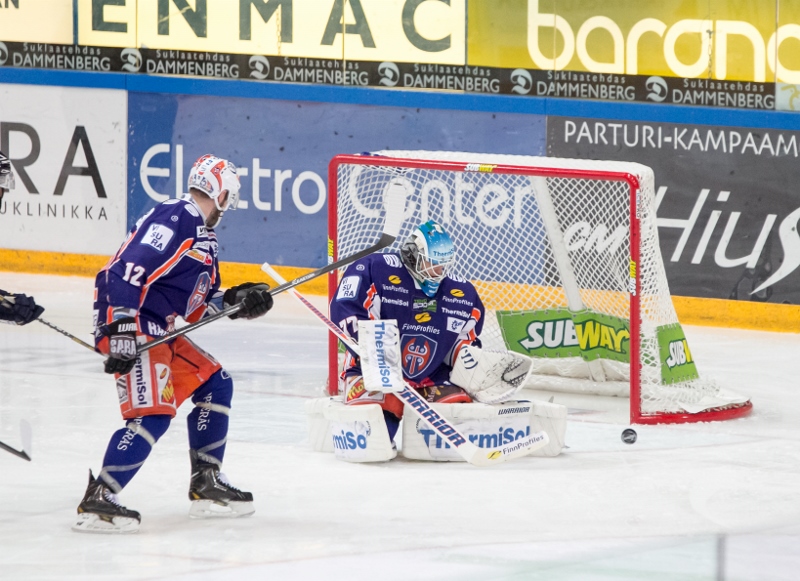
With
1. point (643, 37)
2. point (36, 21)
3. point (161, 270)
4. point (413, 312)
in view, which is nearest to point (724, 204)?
point (643, 37)

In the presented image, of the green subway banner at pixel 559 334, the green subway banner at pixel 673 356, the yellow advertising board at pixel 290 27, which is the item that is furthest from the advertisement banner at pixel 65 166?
the green subway banner at pixel 673 356

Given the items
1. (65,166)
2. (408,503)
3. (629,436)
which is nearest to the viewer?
(408,503)

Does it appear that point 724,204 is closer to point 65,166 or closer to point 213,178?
point 65,166

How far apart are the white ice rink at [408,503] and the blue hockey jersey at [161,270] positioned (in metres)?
0.67

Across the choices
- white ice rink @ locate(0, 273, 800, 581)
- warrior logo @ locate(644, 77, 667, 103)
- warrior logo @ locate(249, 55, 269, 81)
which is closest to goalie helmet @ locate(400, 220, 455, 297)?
white ice rink @ locate(0, 273, 800, 581)

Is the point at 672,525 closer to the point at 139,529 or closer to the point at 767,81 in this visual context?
the point at 139,529

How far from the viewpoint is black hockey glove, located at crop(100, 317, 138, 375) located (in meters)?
4.71

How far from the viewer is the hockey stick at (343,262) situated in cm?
488

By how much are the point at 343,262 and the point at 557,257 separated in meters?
2.30

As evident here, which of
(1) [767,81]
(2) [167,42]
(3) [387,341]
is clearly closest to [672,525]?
(3) [387,341]

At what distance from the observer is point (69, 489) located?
547cm

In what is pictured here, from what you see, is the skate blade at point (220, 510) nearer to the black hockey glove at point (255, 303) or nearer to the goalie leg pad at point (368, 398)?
the black hockey glove at point (255, 303)

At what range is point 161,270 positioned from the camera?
4.83 m

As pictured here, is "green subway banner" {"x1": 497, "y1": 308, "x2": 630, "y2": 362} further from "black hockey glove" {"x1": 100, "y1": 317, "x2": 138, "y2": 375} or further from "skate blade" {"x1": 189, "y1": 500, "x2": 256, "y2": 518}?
"black hockey glove" {"x1": 100, "y1": 317, "x2": 138, "y2": 375}
